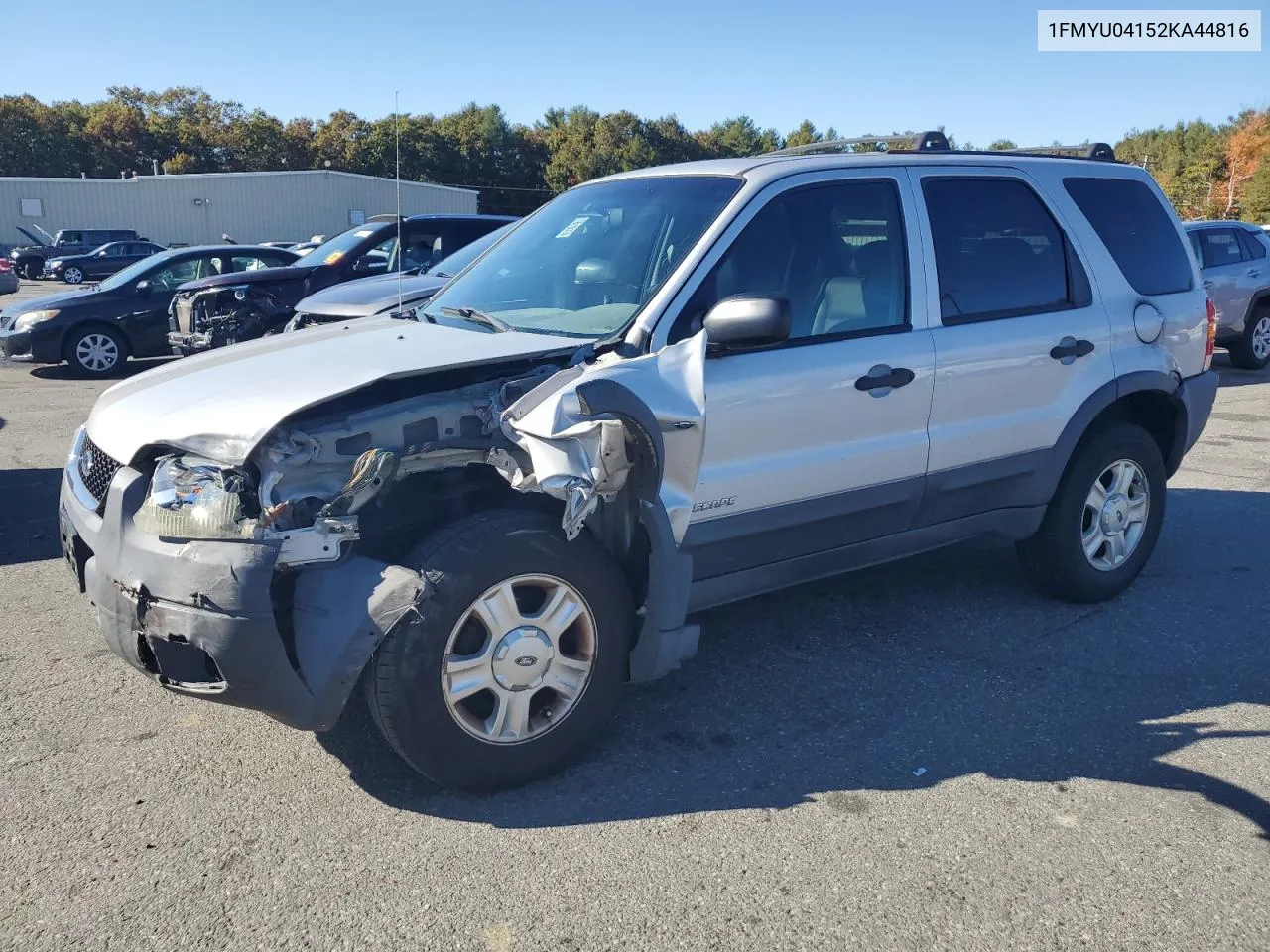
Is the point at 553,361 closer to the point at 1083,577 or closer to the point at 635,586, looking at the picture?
the point at 635,586

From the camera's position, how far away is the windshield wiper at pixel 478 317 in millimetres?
3826

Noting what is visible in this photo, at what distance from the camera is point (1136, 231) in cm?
501

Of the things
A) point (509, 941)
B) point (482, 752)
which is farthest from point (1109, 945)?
point (482, 752)

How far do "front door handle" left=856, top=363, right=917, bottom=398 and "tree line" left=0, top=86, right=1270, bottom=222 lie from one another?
5436 centimetres

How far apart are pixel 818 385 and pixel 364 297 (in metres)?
5.89

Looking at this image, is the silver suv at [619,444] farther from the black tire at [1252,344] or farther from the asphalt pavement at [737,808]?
the black tire at [1252,344]

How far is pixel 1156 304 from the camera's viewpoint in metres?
4.94

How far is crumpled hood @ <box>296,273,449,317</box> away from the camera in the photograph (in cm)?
834

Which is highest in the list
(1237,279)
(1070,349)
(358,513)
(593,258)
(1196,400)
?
(1237,279)

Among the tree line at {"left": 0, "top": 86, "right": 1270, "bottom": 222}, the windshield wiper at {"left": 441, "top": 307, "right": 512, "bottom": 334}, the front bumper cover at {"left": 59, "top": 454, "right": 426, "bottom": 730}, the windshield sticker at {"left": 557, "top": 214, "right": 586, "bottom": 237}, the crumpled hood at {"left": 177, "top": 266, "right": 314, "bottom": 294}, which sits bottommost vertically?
the front bumper cover at {"left": 59, "top": 454, "right": 426, "bottom": 730}

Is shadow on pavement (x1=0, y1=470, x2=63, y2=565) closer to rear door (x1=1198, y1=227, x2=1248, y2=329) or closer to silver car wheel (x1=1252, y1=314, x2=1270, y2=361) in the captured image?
rear door (x1=1198, y1=227, x2=1248, y2=329)

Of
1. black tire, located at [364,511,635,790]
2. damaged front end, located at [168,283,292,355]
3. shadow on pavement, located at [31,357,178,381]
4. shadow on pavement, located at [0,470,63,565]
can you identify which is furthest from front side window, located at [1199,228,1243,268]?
shadow on pavement, located at [31,357,178,381]

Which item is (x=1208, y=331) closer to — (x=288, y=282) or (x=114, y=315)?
(x=288, y=282)

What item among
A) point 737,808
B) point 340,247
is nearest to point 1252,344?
point 340,247
